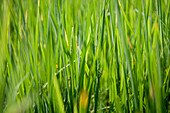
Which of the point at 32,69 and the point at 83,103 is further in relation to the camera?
the point at 32,69

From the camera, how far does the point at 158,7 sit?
2.33 ft

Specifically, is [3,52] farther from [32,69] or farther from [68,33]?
[68,33]

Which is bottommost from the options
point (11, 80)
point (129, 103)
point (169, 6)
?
point (129, 103)

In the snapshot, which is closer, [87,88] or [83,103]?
[83,103]

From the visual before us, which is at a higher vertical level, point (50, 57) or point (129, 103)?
point (50, 57)

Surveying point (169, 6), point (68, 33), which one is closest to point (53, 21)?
point (68, 33)

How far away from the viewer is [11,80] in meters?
0.68

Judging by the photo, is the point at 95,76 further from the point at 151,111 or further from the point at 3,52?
the point at 3,52

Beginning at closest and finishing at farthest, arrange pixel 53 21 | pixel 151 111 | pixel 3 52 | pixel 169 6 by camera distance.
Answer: pixel 151 111, pixel 3 52, pixel 53 21, pixel 169 6

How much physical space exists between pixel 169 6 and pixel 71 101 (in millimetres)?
638

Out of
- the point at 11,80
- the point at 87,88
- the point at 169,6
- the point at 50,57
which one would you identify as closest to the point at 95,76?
the point at 87,88

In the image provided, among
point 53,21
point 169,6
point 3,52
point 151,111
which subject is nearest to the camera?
point 151,111

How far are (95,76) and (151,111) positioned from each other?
240mm

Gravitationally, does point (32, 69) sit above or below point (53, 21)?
below
